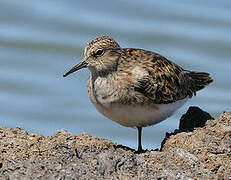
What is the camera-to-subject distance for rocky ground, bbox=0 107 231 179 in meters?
5.06

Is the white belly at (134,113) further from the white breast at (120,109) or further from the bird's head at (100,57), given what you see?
the bird's head at (100,57)

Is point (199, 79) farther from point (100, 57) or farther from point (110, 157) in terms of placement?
point (110, 157)

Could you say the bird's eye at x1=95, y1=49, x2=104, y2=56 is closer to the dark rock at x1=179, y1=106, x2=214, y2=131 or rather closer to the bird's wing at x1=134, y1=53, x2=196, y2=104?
the bird's wing at x1=134, y1=53, x2=196, y2=104

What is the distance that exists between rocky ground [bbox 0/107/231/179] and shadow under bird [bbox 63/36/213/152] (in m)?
0.58

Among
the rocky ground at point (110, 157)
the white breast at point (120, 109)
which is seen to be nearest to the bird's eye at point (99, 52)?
the white breast at point (120, 109)

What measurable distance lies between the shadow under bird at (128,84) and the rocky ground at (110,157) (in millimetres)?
582

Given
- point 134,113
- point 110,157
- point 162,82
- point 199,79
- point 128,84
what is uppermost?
point 199,79

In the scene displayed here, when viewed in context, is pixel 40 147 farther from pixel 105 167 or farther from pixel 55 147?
pixel 105 167

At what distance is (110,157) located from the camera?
522cm

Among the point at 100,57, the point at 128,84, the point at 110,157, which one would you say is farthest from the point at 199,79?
the point at 110,157

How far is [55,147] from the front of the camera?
5.50 meters

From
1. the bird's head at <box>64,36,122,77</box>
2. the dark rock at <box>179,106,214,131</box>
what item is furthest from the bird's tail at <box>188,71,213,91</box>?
the bird's head at <box>64,36,122,77</box>

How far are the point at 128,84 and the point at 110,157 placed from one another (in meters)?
1.75

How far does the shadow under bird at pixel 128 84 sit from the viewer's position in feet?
22.2
